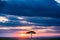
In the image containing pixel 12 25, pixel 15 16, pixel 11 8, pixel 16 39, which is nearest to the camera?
pixel 11 8

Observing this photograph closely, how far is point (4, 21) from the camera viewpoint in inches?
209

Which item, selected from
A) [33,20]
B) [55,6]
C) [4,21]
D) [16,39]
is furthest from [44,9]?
[16,39]

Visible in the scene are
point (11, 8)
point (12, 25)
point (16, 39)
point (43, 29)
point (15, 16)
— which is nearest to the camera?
point (11, 8)

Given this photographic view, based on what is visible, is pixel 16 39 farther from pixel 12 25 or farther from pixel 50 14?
pixel 50 14

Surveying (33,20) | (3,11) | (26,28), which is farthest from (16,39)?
(3,11)

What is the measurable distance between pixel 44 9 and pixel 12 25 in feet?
4.28

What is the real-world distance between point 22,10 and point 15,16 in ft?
1.17

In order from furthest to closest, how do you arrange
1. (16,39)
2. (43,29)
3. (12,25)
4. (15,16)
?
(16,39), (43,29), (12,25), (15,16)

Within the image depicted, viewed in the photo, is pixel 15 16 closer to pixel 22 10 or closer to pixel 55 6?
pixel 22 10

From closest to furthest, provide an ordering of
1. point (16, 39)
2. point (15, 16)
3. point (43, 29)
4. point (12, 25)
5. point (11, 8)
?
point (11, 8)
point (15, 16)
point (12, 25)
point (43, 29)
point (16, 39)

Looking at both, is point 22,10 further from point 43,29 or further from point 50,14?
point 43,29

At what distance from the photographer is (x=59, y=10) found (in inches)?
195

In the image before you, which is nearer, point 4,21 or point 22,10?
point 22,10

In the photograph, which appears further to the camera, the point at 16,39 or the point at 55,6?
the point at 16,39
